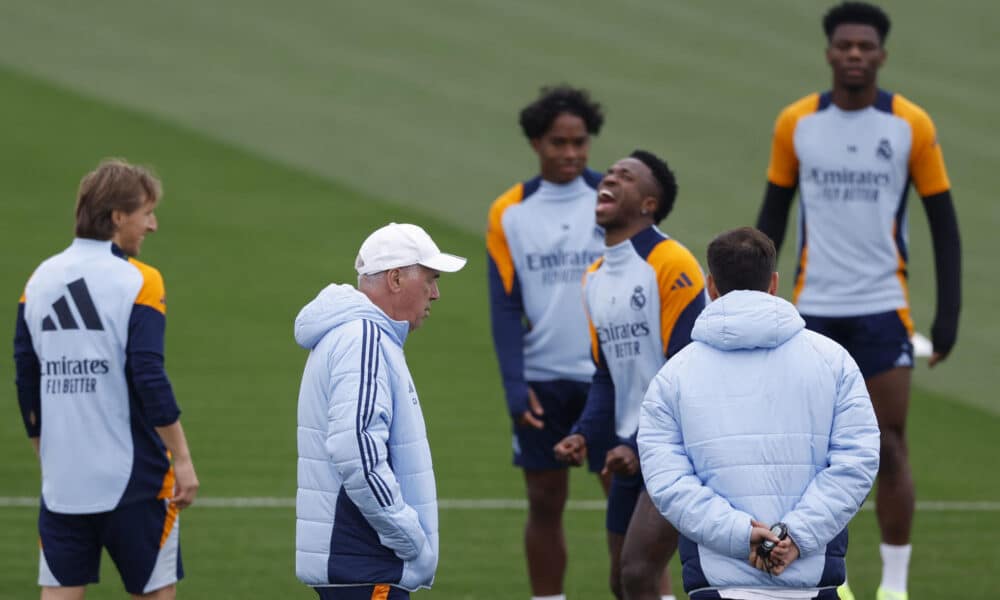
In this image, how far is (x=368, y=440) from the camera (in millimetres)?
4938

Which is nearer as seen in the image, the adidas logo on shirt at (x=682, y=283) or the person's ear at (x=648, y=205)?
the adidas logo on shirt at (x=682, y=283)

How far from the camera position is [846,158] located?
26.5 feet

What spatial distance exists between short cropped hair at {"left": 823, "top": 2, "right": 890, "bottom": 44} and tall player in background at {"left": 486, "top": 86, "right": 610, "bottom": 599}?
140cm

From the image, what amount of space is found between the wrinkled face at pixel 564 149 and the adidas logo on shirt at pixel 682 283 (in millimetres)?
1470

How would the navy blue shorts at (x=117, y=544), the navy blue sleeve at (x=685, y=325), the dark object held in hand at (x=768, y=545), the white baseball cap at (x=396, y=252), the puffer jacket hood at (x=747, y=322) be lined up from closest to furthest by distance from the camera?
the dark object held in hand at (x=768, y=545) < the puffer jacket hood at (x=747, y=322) < the white baseball cap at (x=396, y=252) < the navy blue shorts at (x=117, y=544) < the navy blue sleeve at (x=685, y=325)

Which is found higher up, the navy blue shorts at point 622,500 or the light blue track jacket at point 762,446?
the light blue track jacket at point 762,446

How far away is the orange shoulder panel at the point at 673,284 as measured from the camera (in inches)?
257

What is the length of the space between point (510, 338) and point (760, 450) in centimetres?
293

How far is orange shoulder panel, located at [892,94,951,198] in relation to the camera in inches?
316

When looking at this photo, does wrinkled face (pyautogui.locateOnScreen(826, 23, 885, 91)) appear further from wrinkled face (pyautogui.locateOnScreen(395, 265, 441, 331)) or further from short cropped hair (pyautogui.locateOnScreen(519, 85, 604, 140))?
wrinkled face (pyautogui.locateOnScreen(395, 265, 441, 331))

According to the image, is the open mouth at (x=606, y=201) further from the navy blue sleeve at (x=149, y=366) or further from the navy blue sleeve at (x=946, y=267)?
the navy blue sleeve at (x=946, y=267)

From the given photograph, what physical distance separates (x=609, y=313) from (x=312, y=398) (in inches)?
→ 72.8

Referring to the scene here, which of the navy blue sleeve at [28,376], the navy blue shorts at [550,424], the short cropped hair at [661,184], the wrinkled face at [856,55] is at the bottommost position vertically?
the navy blue shorts at [550,424]

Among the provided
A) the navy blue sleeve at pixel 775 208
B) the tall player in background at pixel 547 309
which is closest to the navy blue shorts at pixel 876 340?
the navy blue sleeve at pixel 775 208
